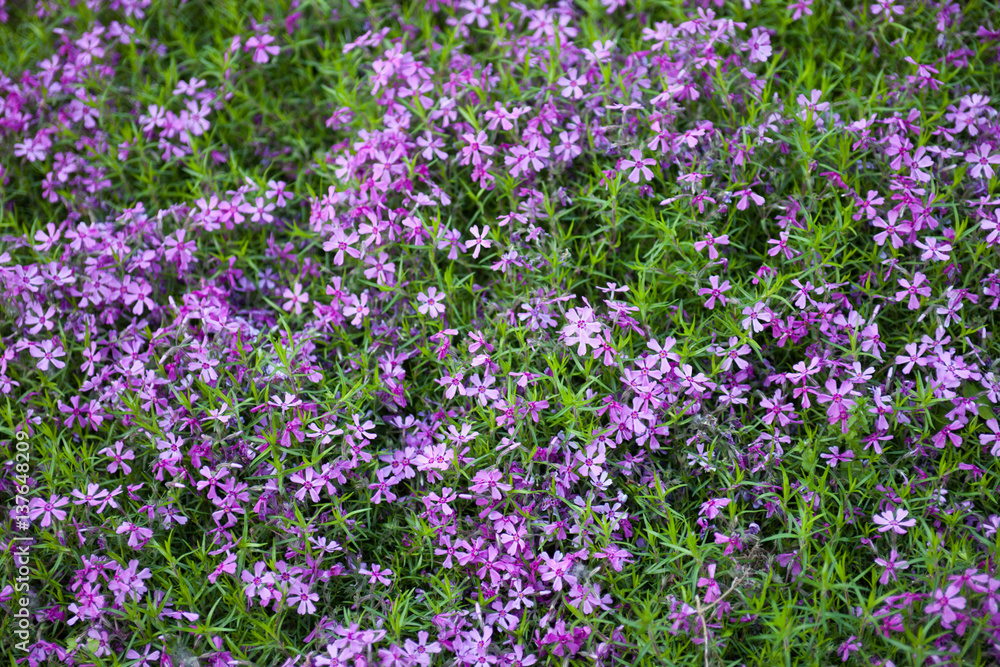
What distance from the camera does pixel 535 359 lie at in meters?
2.60

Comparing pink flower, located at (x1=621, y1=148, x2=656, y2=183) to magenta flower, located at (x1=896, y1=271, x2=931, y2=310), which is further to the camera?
pink flower, located at (x1=621, y1=148, x2=656, y2=183)

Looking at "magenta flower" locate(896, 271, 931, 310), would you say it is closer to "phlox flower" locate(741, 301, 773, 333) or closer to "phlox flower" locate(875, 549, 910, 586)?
"phlox flower" locate(741, 301, 773, 333)

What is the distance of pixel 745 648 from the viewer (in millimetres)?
2197

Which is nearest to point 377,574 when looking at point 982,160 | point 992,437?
point 992,437

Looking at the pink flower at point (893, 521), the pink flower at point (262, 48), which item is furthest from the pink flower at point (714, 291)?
the pink flower at point (262, 48)

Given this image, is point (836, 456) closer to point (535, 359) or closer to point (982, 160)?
point (535, 359)

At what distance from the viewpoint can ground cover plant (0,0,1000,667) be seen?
7.41 feet

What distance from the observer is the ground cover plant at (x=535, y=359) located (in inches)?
88.9

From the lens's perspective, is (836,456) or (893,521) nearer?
(893,521)

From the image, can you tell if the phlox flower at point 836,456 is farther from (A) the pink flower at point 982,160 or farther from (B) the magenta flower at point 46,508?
(B) the magenta flower at point 46,508

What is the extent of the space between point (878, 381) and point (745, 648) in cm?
99

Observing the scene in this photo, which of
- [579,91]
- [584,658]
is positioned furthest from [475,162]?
[584,658]

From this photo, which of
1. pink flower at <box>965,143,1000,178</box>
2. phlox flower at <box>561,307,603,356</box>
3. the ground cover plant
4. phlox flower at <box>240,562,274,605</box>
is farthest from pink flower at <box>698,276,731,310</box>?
phlox flower at <box>240,562,274,605</box>

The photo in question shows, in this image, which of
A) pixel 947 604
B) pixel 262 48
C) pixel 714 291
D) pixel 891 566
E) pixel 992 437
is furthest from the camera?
pixel 262 48
